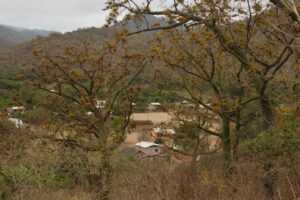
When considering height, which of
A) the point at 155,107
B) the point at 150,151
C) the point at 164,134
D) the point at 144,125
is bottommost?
the point at 144,125

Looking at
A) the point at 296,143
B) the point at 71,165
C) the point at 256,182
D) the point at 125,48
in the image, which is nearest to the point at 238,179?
the point at 256,182

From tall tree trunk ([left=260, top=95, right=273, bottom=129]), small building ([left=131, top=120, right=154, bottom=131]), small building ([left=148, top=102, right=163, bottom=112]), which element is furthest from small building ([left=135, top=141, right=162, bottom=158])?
tall tree trunk ([left=260, top=95, right=273, bottom=129])

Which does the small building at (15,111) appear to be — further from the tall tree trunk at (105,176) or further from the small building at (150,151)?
the tall tree trunk at (105,176)

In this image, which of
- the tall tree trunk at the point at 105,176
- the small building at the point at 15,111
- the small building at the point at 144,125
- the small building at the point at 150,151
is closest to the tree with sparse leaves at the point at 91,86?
the small building at the point at 15,111

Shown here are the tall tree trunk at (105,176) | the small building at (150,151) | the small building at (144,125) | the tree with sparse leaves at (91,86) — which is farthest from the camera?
the small building at (144,125)

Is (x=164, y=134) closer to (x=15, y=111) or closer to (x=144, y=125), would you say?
(x=15, y=111)

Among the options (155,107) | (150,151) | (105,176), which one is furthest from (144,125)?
(105,176)

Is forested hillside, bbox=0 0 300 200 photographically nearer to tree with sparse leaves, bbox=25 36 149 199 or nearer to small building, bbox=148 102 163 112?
tree with sparse leaves, bbox=25 36 149 199

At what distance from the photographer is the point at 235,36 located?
1023 centimetres

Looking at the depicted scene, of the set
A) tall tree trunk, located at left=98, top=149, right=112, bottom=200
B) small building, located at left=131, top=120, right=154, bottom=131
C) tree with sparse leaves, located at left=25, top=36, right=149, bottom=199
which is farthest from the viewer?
small building, located at left=131, top=120, right=154, bottom=131

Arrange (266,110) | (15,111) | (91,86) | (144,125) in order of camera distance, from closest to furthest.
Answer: (266,110) → (91,86) → (15,111) → (144,125)

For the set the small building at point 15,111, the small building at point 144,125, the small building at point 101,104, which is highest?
the small building at point 101,104

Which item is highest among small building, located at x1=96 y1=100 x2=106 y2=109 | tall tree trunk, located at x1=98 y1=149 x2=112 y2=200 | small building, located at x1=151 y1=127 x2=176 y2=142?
small building, located at x1=96 y1=100 x2=106 y2=109

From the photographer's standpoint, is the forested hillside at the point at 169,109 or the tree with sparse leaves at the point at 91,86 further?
the tree with sparse leaves at the point at 91,86
